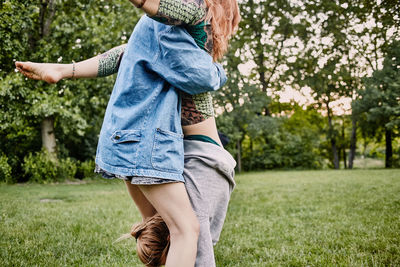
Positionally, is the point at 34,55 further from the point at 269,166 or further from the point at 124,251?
the point at 269,166

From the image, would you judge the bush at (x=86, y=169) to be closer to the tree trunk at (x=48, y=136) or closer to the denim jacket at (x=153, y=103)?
the tree trunk at (x=48, y=136)

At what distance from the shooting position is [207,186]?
59.7 inches

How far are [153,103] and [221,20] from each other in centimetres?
57

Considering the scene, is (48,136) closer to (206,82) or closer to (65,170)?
(65,170)

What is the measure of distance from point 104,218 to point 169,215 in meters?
4.01

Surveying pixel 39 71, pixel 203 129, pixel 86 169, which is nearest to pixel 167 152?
pixel 203 129

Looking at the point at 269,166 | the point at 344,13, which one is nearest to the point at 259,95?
the point at 269,166

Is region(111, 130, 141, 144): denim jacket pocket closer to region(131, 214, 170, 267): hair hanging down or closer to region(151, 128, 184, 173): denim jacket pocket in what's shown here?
region(151, 128, 184, 173): denim jacket pocket

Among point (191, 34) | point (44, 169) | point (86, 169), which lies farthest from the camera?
point (86, 169)

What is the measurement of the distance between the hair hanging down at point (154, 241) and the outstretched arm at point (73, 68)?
0.85 m

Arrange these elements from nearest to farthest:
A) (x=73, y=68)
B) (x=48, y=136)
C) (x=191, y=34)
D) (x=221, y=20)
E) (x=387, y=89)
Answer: (x=191, y=34) → (x=221, y=20) → (x=73, y=68) → (x=387, y=89) → (x=48, y=136)

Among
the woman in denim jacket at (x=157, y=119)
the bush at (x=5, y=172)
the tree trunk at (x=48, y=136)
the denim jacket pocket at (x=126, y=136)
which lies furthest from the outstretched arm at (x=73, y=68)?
the tree trunk at (x=48, y=136)

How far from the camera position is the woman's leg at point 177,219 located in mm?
1360

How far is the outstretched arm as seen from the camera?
1587mm
